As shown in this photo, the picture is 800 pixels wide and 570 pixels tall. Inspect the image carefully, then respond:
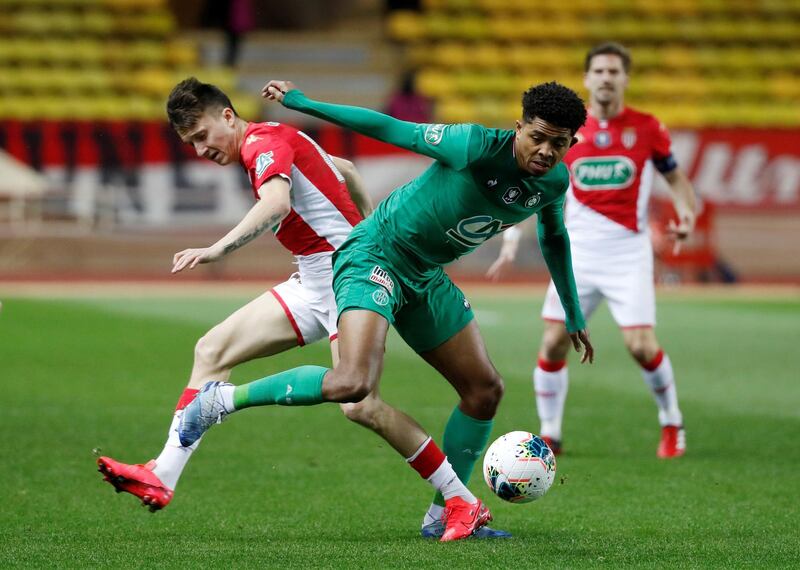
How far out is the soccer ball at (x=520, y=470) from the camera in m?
5.46

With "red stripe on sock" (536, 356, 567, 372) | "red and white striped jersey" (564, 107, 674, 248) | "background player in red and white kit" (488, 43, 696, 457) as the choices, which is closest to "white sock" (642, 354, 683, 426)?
"background player in red and white kit" (488, 43, 696, 457)

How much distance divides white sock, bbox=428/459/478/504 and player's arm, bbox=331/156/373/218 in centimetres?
139

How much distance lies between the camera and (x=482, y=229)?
5391mm

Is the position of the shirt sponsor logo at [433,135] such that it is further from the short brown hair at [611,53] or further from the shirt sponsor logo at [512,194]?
the short brown hair at [611,53]

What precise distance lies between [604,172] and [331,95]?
17.1 metres

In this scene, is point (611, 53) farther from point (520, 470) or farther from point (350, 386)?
point (350, 386)

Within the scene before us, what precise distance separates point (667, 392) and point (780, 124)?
57.9 feet

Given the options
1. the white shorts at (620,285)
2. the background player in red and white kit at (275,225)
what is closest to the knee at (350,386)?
the background player in red and white kit at (275,225)

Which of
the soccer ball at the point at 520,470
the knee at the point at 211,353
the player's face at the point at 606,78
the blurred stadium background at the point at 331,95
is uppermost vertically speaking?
the player's face at the point at 606,78

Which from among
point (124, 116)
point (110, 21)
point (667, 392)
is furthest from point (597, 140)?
point (110, 21)

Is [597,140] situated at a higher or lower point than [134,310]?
higher

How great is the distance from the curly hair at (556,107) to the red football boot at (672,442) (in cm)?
326

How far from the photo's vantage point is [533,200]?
5.30 m

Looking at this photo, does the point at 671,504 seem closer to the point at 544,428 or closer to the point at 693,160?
the point at 544,428
